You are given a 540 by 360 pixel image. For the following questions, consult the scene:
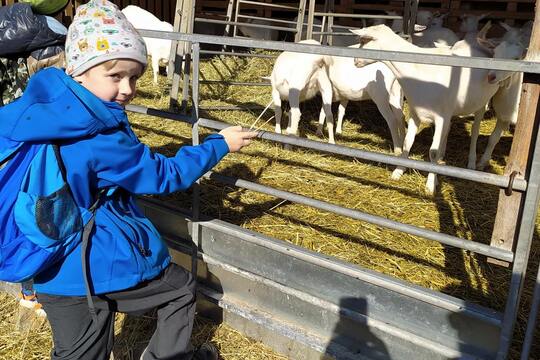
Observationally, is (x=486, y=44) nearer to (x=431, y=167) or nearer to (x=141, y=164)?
(x=431, y=167)

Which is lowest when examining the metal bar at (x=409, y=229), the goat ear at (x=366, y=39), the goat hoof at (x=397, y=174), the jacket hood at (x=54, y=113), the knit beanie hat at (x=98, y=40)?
the goat hoof at (x=397, y=174)

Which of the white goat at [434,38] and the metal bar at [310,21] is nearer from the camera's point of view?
the metal bar at [310,21]

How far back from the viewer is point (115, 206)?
6.39 feet

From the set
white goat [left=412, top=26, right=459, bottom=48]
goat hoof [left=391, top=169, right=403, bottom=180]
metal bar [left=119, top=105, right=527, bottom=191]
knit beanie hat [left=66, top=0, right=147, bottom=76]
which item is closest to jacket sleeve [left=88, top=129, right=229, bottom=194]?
knit beanie hat [left=66, top=0, right=147, bottom=76]

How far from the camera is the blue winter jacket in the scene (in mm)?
1675

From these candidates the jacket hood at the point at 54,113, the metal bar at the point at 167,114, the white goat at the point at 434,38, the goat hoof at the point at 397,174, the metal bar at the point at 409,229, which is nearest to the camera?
the jacket hood at the point at 54,113

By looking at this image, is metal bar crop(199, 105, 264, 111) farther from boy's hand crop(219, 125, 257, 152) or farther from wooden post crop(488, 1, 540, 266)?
wooden post crop(488, 1, 540, 266)

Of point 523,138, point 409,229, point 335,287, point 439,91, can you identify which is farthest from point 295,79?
point 523,138

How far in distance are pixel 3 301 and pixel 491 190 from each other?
369 cm

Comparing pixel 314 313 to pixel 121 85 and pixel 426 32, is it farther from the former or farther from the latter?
pixel 426 32

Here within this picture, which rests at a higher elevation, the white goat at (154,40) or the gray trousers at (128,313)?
the white goat at (154,40)

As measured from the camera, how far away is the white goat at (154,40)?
8.42m

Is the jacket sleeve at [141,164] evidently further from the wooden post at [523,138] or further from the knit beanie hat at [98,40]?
the wooden post at [523,138]

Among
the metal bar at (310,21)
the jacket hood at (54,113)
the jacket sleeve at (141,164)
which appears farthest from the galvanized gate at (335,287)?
the metal bar at (310,21)
